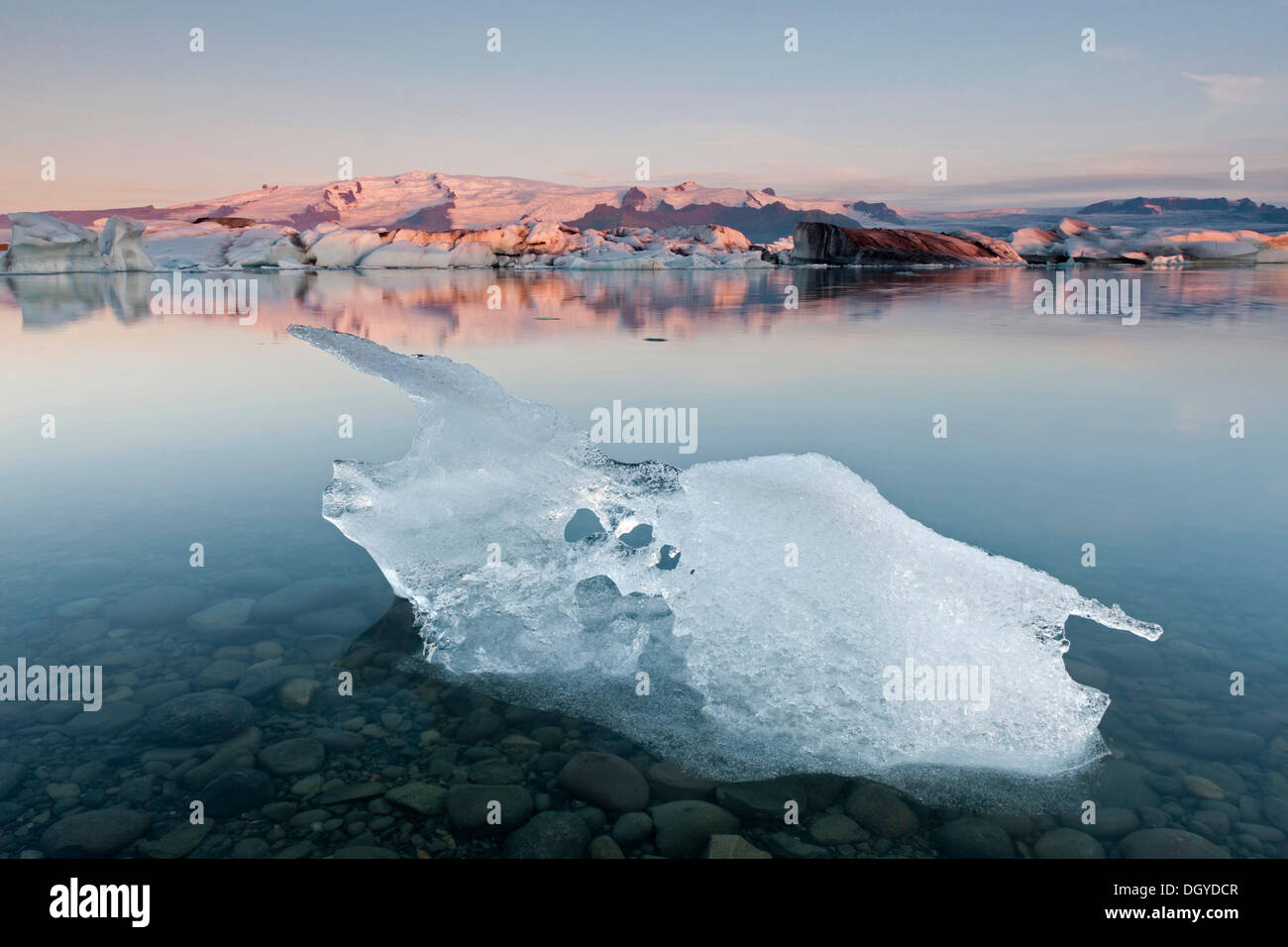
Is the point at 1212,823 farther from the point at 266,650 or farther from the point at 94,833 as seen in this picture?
the point at 266,650

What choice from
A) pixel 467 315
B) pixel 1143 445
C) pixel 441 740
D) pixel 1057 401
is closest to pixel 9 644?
pixel 441 740

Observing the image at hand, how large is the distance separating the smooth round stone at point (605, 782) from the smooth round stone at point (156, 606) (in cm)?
270

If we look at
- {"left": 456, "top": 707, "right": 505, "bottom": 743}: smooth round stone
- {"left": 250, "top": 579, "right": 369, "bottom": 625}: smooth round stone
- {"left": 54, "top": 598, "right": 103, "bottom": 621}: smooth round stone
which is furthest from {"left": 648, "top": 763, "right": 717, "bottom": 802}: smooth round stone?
{"left": 54, "top": 598, "right": 103, "bottom": 621}: smooth round stone

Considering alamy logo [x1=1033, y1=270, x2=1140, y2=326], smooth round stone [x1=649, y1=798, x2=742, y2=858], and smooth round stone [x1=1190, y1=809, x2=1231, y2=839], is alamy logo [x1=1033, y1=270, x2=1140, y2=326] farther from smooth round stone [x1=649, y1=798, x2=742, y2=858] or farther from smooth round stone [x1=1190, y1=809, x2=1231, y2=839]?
smooth round stone [x1=649, y1=798, x2=742, y2=858]

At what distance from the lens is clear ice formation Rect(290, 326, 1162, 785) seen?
365 centimetres

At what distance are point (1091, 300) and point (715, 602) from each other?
3226 centimetres

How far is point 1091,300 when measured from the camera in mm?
31375

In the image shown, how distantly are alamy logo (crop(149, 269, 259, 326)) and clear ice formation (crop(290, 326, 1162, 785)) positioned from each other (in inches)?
814

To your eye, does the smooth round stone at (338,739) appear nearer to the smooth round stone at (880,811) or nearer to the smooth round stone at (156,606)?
the smooth round stone at (156,606)

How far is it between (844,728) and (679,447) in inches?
206

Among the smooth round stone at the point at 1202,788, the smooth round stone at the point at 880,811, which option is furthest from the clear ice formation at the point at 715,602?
the smooth round stone at the point at 1202,788

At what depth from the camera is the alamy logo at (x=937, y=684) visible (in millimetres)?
3721

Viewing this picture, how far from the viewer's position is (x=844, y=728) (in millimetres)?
3652

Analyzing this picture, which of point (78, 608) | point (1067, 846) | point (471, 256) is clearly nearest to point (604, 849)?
point (1067, 846)
